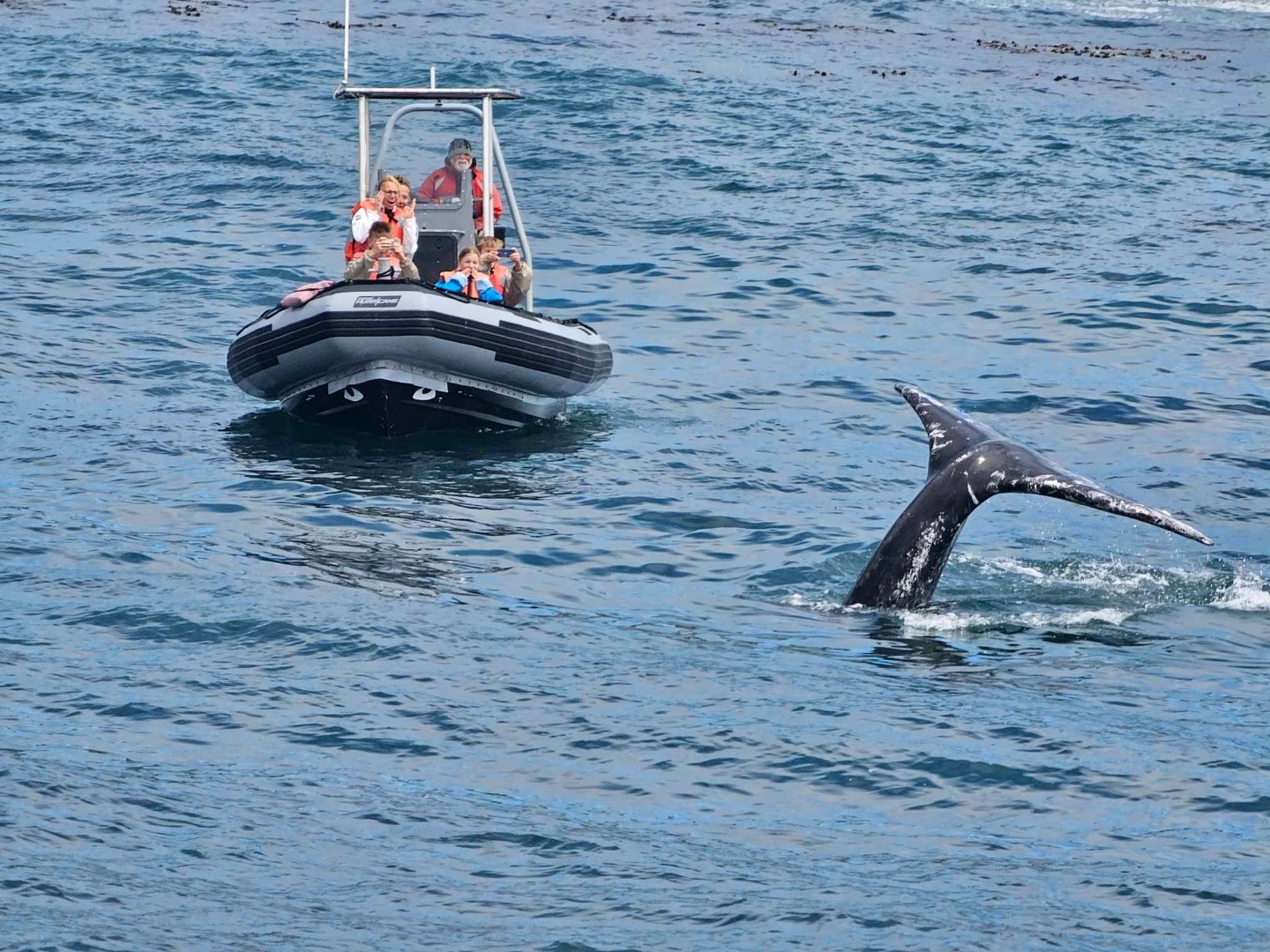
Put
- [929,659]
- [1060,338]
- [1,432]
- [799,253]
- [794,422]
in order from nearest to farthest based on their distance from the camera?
[929,659] → [1,432] → [794,422] → [1060,338] → [799,253]

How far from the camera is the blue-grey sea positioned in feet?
26.0

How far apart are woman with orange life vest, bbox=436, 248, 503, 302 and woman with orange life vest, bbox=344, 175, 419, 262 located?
0.71m

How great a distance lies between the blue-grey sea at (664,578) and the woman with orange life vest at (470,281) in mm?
1352

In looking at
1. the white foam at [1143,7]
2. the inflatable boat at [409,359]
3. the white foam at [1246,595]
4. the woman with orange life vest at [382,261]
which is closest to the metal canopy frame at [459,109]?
the inflatable boat at [409,359]

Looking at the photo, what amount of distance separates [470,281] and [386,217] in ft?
3.86

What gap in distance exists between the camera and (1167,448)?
17.6 m

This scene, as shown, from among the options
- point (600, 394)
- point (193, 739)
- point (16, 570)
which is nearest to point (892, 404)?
point (600, 394)

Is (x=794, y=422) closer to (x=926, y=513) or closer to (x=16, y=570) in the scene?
(x=926, y=513)

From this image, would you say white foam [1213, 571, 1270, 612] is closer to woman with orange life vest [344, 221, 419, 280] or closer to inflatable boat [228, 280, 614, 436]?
inflatable boat [228, 280, 614, 436]

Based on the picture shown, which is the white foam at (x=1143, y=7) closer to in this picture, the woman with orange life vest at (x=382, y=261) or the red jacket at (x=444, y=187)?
the red jacket at (x=444, y=187)

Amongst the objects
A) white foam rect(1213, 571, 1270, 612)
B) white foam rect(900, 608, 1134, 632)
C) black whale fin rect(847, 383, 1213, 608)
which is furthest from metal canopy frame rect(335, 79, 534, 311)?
white foam rect(1213, 571, 1270, 612)

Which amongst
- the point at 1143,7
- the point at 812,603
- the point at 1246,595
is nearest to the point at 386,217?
the point at 812,603

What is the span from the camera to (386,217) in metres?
18.0

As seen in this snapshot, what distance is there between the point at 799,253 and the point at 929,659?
16874mm
